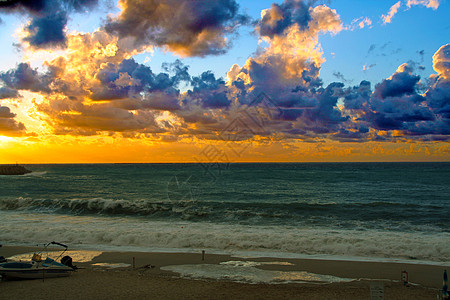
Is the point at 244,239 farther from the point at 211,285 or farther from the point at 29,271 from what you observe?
the point at 29,271

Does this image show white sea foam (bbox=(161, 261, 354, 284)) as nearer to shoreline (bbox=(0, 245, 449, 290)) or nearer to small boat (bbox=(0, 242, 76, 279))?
shoreline (bbox=(0, 245, 449, 290))

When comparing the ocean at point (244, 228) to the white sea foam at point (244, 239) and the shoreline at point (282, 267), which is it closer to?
the white sea foam at point (244, 239)

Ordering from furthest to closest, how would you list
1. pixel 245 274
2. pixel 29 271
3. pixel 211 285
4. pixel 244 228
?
pixel 244 228
pixel 245 274
pixel 29 271
pixel 211 285

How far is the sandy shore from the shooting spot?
978 cm

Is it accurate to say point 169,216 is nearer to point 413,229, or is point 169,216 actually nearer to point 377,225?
point 377,225

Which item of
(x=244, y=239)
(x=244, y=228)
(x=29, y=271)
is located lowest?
(x=244, y=228)

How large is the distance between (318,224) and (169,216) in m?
11.5

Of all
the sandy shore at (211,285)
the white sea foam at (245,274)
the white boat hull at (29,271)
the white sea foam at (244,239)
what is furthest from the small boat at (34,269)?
the white sea foam at (244,239)

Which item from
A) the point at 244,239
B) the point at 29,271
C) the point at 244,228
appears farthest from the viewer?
the point at 244,228

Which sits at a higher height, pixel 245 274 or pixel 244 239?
pixel 245 274

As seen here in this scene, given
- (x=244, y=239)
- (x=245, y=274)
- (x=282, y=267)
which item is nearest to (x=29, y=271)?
(x=245, y=274)

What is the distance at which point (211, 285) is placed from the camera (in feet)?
35.0

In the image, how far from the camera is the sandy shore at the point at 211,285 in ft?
32.1

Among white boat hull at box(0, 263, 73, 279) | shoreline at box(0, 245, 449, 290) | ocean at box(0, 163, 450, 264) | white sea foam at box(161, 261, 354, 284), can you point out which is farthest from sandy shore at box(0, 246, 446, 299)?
ocean at box(0, 163, 450, 264)
